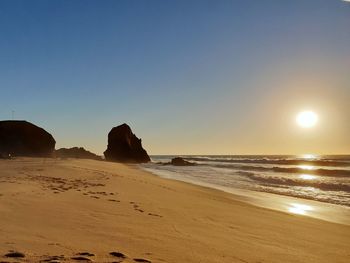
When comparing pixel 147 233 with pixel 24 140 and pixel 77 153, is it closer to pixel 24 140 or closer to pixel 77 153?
pixel 24 140

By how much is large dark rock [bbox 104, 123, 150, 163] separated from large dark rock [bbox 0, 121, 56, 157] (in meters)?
23.8

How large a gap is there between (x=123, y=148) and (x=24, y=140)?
2820 centimetres

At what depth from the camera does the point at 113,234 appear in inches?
244

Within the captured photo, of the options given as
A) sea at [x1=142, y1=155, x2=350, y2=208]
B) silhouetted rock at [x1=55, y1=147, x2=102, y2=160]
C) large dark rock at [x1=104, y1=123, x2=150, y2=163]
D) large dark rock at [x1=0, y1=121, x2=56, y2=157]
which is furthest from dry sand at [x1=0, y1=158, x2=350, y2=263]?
large dark rock at [x1=104, y1=123, x2=150, y2=163]

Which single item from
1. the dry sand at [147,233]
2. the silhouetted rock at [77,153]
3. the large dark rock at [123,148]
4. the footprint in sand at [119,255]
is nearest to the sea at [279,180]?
the dry sand at [147,233]

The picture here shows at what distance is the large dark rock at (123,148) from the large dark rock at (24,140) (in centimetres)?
2377

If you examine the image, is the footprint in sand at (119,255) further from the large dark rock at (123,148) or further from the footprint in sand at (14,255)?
the large dark rock at (123,148)

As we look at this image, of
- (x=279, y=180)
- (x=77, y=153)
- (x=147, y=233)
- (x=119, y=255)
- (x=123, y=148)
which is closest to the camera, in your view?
(x=119, y=255)

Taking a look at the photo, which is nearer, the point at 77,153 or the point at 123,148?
the point at 77,153

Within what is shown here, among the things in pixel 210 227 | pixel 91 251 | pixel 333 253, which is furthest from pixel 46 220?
pixel 333 253

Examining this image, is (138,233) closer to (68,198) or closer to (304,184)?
(68,198)

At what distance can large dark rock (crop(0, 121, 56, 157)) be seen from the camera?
5569 cm

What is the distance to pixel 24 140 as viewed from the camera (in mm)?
57031

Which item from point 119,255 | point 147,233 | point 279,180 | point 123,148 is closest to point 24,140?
point 123,148
